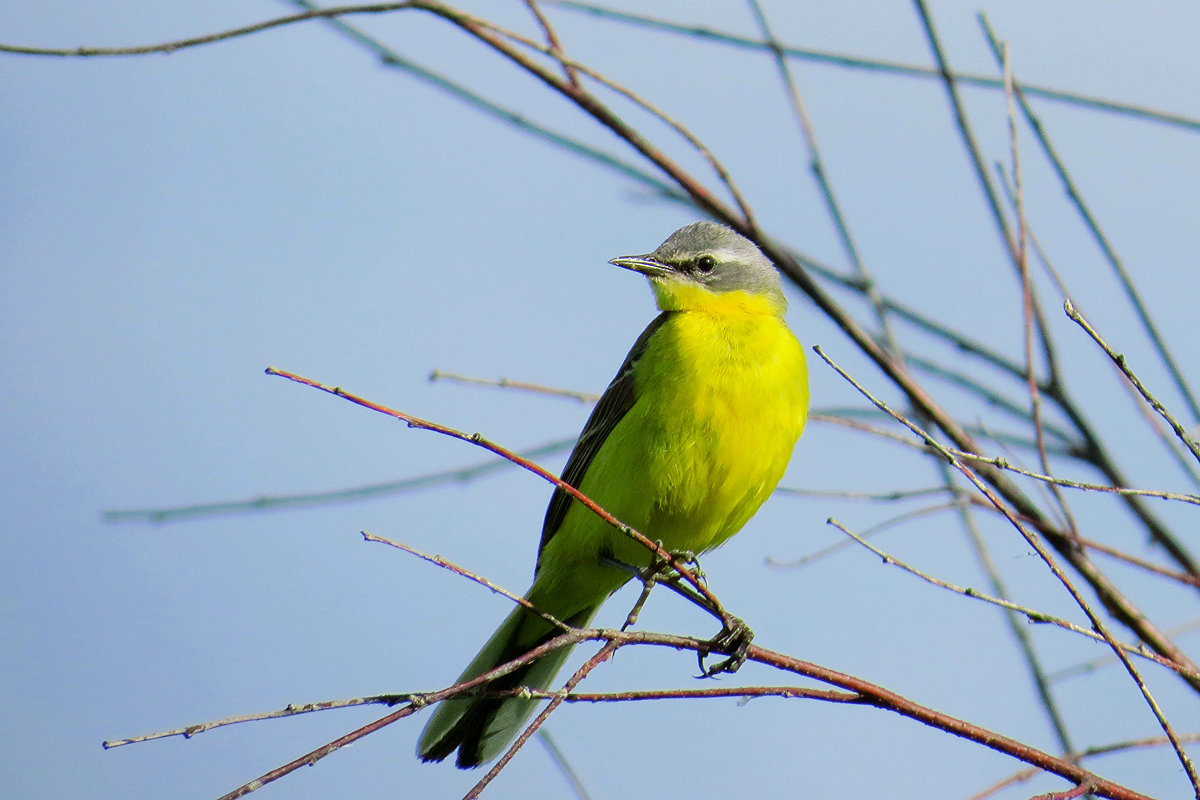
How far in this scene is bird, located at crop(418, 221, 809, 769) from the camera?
530cm

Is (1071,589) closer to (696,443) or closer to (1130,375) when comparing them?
(1130,375)

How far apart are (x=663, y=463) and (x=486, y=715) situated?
1.52 meters

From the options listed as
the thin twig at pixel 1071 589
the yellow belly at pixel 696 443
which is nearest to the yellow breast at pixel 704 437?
the yellow belly at pixel 696 443

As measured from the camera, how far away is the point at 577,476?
19.9ft

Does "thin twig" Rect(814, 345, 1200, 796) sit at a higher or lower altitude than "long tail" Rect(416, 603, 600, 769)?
higher

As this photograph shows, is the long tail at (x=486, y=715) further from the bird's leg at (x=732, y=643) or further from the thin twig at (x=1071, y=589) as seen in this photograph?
the thin twig at (x=1071, y=589)

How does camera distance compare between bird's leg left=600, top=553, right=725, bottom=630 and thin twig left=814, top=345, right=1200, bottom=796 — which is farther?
bird's leg left=600, top=553, right=725, bottom=630

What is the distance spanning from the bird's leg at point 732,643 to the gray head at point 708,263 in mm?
2507

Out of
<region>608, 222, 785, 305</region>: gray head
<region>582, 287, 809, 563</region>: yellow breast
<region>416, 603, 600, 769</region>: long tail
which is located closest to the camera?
<region>582, 287, 809, 563</region>: yellow breast

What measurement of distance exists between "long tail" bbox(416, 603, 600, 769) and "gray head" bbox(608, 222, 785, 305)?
6.36ft

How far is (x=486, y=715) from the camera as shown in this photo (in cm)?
565

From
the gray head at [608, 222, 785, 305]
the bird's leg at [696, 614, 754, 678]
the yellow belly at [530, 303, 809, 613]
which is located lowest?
the bird's leg at [696, 614, 754, 678]

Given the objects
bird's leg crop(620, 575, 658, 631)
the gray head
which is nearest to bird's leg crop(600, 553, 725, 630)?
bird's leg crop(620, 575, 658, 631)

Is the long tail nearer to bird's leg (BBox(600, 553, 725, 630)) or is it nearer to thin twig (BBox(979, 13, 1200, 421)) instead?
bird's leg (BBox(600, 553, 725, 630))
